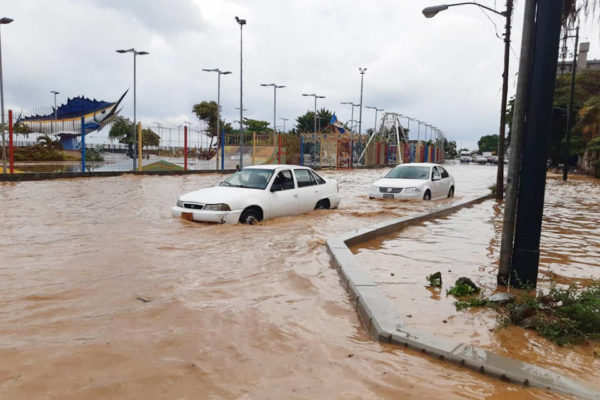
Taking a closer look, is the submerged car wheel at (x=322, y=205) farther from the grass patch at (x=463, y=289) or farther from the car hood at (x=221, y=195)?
the grass patch at (x=463, y=289)

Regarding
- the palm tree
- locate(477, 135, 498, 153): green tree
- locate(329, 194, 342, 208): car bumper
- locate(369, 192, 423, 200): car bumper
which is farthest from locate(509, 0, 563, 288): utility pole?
locate(477, 135, 498, 153): green tree

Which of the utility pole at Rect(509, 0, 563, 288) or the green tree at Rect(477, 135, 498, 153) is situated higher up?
the green tree at Rect(477, 135, 498, 153)

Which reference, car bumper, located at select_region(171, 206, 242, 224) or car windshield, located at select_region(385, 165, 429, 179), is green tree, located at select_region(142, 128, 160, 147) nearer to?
car windshield, located at select_region(385, 165, 429, 179)

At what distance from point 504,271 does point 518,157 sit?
138 centimetres

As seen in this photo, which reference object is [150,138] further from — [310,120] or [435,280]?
[310,120]

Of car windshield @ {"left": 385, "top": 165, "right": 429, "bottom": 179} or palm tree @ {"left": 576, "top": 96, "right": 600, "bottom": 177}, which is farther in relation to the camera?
palm tree @ {"left": 576, "top": 96, "right": 600, "bottom": 177}

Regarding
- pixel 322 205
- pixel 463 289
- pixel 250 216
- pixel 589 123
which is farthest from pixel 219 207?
pixel 589 123

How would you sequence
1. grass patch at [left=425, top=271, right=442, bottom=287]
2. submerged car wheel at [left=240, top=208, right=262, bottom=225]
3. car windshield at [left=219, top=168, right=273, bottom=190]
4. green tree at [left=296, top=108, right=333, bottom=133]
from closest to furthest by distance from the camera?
grass patch at [left=425, top=271, right=442, bottom=287], submerged car wheel at [left=240, top=208, right=262, bottom=225], car windshield at [left=219, top=168, right=273, bottom=190], green tree at [left=296, top=108, right=333, bottom=133]

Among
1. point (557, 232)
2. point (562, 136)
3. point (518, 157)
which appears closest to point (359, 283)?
point (518, 157)

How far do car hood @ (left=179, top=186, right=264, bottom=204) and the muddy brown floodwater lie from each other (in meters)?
0.87

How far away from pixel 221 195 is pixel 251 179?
3.61 feet

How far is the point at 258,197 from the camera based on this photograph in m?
10.1

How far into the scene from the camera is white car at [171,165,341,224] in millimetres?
9555

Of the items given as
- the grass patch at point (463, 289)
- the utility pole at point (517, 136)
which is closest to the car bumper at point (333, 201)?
the utility pole at point (517, 136)
